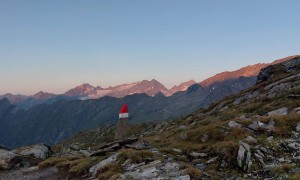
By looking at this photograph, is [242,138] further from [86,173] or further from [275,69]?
[275,69]

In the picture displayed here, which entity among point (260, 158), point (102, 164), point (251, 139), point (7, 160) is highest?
point (251, 139)

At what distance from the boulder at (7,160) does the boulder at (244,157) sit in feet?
77.3

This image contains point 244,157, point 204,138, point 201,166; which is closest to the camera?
point 244,157

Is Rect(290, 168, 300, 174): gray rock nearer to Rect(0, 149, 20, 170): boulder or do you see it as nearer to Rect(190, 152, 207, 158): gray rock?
Rect(190, 152, 207, 158): gray rock

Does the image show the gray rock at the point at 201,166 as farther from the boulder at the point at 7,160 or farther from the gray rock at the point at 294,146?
the boulder at the point at 7,160

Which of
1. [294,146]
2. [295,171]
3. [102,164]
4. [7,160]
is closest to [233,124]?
[294,146]

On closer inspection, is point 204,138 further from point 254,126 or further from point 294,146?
point 294,146

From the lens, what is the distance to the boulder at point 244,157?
18938 millimetres

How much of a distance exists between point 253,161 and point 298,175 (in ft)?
14.3

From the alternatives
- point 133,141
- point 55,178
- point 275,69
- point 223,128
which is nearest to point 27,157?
point 55,178

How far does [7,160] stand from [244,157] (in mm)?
24242

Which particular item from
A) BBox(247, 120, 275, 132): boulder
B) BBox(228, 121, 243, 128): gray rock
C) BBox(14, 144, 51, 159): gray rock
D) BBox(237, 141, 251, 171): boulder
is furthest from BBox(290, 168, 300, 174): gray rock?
BBox(14, 144, 51, 159): gray rock

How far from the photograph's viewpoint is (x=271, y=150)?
20.7 metres

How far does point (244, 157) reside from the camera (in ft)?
64.5
